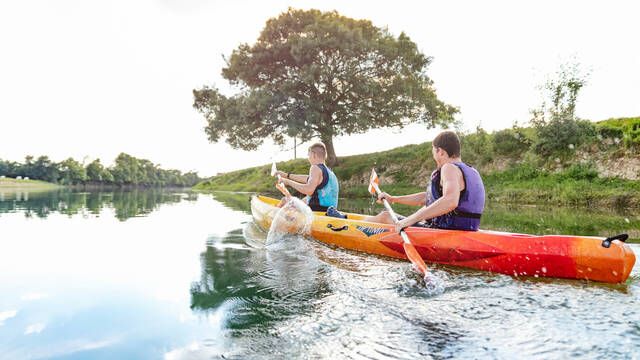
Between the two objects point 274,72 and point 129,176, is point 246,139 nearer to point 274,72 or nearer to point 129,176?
point 274,72

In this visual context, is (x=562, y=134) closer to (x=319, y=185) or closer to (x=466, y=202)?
(x=319, y=185)

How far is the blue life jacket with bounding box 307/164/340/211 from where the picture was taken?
6.37m

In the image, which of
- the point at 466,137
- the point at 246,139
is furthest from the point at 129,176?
the point at 466,137

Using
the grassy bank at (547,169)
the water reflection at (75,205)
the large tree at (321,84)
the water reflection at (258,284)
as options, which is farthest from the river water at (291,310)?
the large tree at (321,84)

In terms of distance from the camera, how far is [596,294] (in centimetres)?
301

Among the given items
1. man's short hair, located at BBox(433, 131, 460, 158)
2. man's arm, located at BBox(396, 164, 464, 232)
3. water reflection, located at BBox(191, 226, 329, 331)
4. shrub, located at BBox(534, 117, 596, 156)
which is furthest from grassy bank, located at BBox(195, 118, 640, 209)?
water reflection, located at BBox(191, 226, 329, 331)

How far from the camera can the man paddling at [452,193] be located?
12.4 ft

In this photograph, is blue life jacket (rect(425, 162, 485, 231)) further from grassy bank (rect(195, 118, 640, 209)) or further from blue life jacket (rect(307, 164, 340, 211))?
grassy bank (rect(195, 118, 640, 209))

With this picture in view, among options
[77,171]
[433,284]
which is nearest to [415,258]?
[433,284]

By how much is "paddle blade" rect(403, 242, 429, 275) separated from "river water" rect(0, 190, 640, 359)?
0.40ft

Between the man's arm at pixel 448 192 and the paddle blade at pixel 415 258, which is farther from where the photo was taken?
the man's arm at pixel 448 192

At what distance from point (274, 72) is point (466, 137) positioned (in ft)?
38.6

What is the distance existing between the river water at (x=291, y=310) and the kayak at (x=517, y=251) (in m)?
0.13

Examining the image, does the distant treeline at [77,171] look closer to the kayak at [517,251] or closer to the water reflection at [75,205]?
the water reflection at [75,205]
